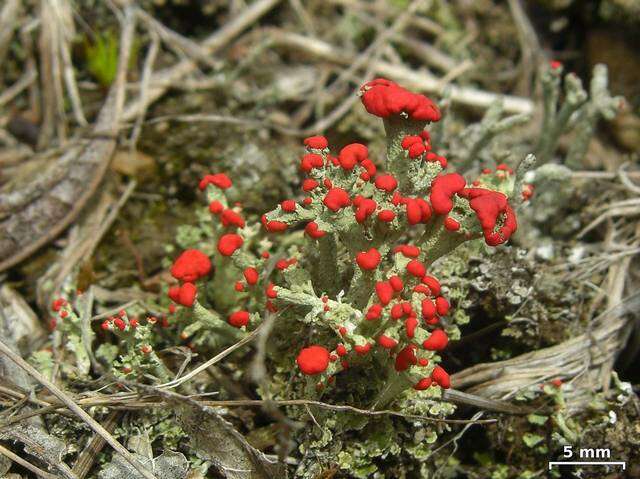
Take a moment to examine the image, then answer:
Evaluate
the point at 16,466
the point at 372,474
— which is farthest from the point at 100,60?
the point at 372,474

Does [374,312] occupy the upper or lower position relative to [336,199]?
lower

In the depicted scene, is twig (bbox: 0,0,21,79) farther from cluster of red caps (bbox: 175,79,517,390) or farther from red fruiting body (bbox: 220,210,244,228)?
cluster of red caps (bbox: 175,79,517,390)

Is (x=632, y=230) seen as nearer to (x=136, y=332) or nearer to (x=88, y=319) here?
(x=136, y=332)

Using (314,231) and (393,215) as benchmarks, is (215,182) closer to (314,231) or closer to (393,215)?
(314,231)

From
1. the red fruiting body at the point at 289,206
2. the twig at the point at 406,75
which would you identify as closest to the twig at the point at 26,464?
the red fruiting body at the point at 289,206

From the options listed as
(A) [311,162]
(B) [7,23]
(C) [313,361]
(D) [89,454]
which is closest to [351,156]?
(A) [311,162]

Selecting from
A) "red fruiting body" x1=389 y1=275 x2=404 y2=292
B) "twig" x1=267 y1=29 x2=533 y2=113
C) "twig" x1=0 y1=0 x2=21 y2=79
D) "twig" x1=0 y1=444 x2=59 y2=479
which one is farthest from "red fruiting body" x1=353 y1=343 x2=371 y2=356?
"twig" x1=0 y1=0 x2=21 y2=79

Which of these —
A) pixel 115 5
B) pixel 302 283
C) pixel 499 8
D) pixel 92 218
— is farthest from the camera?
pixel 499 8
